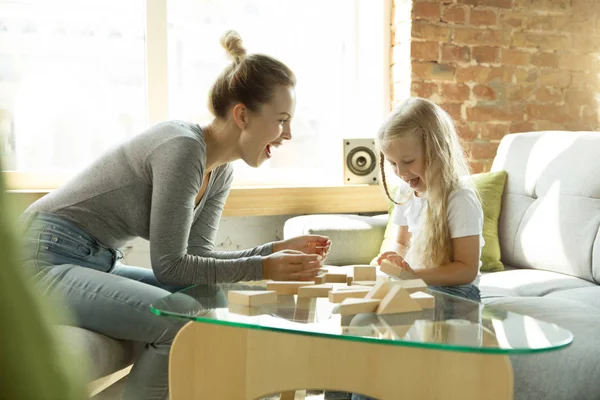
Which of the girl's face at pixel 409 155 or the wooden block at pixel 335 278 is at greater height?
the girl's face at pixel 409 155

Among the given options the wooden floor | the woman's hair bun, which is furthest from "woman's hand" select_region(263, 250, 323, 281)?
the wooden floor

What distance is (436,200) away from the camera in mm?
2199

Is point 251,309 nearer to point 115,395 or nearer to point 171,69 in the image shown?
point 115,395

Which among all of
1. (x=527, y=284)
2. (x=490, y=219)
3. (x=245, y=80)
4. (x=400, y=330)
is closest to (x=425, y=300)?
(x=400, y=330)

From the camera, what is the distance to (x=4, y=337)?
14 cm

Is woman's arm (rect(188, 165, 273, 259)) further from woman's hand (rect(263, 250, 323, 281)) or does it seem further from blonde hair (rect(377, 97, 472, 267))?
blonde hair (rect(377, 97, 472, 267))

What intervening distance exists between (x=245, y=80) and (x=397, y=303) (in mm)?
911

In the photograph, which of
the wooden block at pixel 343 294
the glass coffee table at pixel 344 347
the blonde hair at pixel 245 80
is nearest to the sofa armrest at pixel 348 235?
the blonde hair at pixel 245 80

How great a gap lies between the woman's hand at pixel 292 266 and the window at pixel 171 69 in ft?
5.95

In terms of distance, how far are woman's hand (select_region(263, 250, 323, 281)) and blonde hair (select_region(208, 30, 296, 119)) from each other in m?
0.51

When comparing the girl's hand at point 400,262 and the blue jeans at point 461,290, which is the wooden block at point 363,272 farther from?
the blue jeans at point 461,290

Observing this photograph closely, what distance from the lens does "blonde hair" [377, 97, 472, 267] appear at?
85.7 inches

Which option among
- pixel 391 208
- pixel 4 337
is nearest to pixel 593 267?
pixel 391 208

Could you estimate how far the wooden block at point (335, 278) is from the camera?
1845 millimetres
